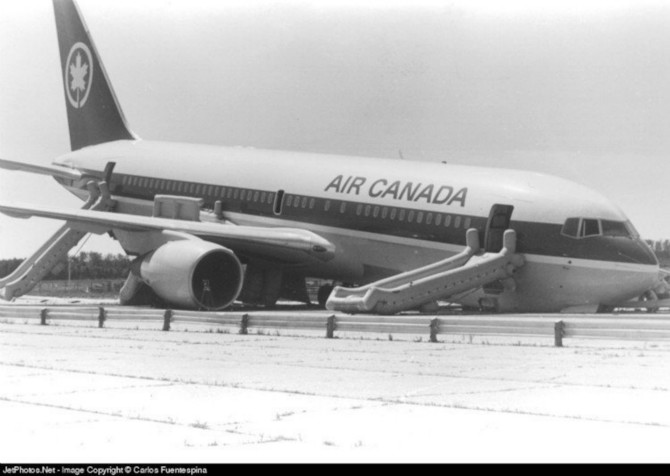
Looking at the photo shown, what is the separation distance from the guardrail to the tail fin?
1450 cm

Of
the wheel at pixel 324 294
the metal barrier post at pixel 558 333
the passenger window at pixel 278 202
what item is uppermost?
the passenger window at pixel 278 202

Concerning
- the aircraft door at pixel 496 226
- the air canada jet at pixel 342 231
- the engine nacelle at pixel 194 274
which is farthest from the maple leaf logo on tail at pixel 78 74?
the aircraft door at pixel 496 226

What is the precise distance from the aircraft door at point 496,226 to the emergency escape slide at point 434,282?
0.89ft

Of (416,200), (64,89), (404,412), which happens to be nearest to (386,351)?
(404,412)

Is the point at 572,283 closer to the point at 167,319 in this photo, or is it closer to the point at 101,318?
the point at 167,319

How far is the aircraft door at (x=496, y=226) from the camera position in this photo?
2420cm

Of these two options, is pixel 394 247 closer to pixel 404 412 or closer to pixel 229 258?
pixel 229 258

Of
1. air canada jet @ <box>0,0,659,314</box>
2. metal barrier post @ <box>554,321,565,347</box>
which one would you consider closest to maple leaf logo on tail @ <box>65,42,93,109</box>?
air canada jet @ <box>0,0,659,314</box>

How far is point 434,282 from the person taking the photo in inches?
920

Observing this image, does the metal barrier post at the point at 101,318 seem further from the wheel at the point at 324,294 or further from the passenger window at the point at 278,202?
the wheel at the point at 324,294

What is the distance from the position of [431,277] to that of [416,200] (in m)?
2.84

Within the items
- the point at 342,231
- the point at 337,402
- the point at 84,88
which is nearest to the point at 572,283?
the point at 342,231

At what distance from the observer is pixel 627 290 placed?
2319 cm

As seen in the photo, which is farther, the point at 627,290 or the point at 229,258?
the point at 229,258
